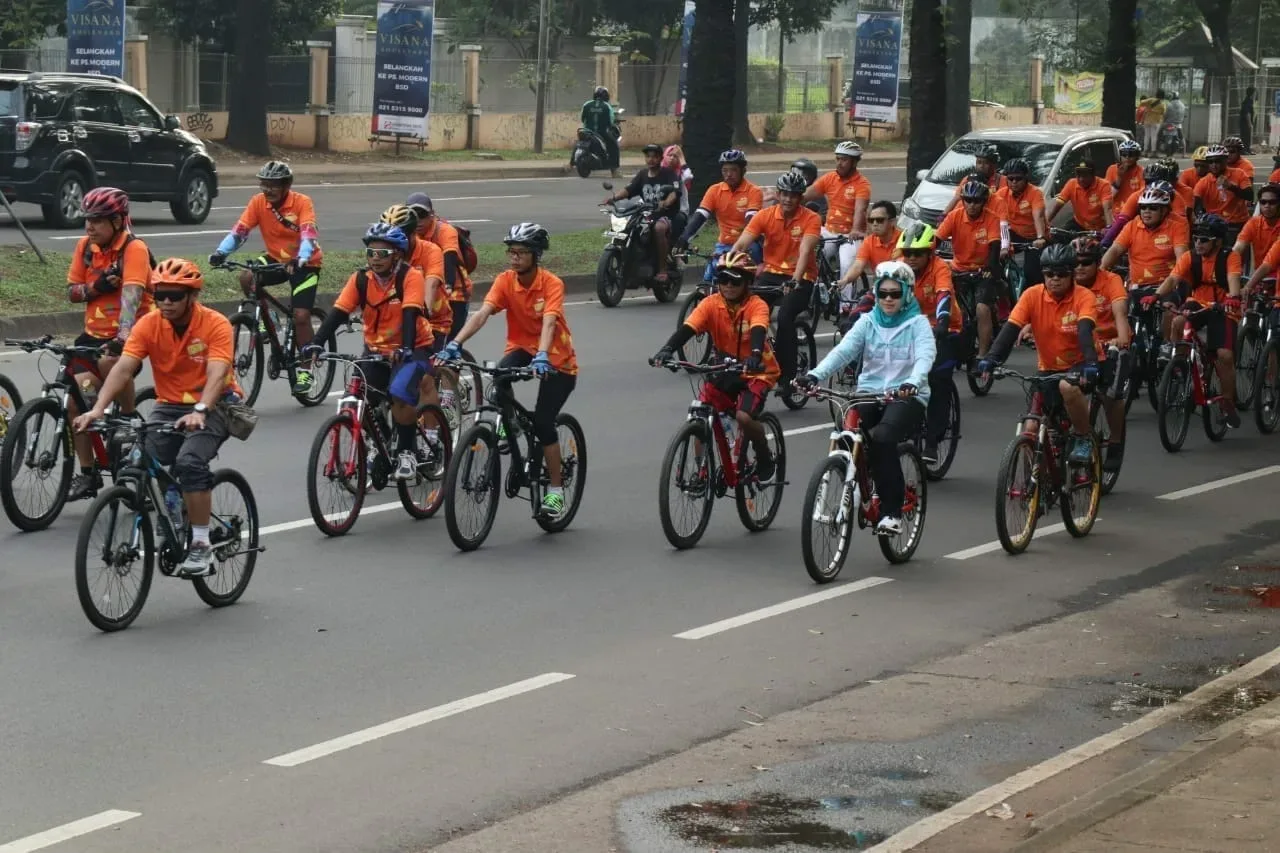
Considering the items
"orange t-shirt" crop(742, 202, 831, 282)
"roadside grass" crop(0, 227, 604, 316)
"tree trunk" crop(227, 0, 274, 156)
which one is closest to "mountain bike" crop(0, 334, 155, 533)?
"orange t-shirt" crop(742, 202, 831, 282)

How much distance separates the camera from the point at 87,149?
93.9ft

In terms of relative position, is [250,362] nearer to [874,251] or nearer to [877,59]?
[874,251]

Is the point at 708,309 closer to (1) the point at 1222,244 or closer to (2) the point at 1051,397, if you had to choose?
(2) the point at 1051,397

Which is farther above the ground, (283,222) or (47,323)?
(283,222)

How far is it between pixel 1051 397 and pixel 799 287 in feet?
15.3

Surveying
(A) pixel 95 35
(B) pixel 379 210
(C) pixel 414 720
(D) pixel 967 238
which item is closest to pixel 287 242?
(D) pixel 967 238

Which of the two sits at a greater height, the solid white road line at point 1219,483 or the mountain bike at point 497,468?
the mountain bike at point 497,468

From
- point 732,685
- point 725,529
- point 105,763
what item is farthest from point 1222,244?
point 105,763

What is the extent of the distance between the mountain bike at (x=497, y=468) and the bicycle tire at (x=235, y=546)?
4.46 ft

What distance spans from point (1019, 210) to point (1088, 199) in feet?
6.24

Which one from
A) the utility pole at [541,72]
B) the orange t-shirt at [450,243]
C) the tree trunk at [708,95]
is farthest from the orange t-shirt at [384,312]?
the utility pole at [541,72]

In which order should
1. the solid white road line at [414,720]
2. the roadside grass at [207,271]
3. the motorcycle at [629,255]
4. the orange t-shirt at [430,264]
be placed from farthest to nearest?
the motorcycle at [629,255] → the roadside grass at [207,271] → the orange t-shirt at [430,264] → the solid white road line at [414,720]

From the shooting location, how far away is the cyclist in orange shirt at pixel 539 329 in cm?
1216

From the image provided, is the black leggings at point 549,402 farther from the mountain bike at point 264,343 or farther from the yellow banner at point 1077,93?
the yellow banner at point 1077,93
